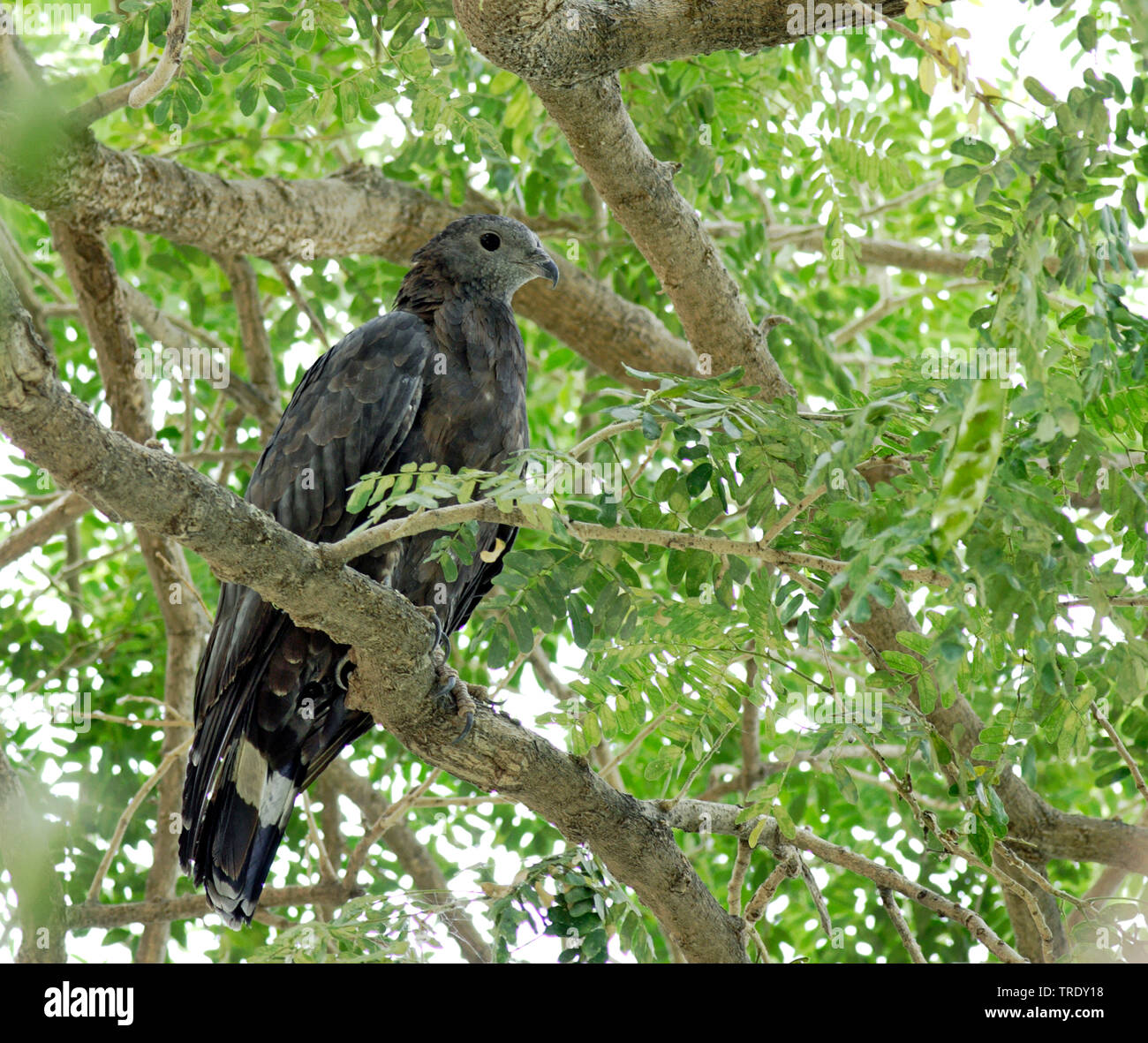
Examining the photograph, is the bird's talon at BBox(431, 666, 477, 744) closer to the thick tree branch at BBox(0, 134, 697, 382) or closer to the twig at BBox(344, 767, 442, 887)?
the twig at BBox(344, 767, 442, 887)

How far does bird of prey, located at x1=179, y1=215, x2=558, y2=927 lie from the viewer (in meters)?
3.54

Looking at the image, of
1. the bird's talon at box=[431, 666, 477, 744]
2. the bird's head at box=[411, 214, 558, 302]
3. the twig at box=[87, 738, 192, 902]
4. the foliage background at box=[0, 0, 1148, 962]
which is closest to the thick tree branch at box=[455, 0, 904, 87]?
the foliage background at box=[0, 0, 1148, 962]

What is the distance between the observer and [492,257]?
4250mm

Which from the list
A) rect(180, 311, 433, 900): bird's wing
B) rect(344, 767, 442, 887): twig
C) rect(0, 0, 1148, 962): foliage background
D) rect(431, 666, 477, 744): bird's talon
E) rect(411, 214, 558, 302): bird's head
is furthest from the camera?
rect(411, 214, 558, 302): bird's head

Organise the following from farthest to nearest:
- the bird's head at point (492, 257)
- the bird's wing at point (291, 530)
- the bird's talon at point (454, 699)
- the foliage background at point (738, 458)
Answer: the bird's head at point (492, 257) < the bird's wing at point (291, 530) < the bird's talon at point (454, 699) < the foliage background at point (738, 458)

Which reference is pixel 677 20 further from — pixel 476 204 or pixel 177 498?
pixel 476 204

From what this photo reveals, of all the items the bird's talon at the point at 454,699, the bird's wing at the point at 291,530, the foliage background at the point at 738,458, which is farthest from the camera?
the bird's wing at the point at 291,530

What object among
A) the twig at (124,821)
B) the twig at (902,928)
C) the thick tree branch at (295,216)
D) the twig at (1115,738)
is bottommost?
the twig at (902,928)

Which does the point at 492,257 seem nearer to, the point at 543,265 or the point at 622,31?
the point at 543,265

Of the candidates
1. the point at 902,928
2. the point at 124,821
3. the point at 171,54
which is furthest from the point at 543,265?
the point at 902,928

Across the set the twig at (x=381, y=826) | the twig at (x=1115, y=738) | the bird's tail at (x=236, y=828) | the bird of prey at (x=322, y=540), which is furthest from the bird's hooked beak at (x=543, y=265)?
the twig at (x=1115, y=738)

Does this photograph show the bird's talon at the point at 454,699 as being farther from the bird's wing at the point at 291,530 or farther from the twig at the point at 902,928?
the twig at the point at 902,928

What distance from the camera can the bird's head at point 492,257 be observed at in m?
4.24
